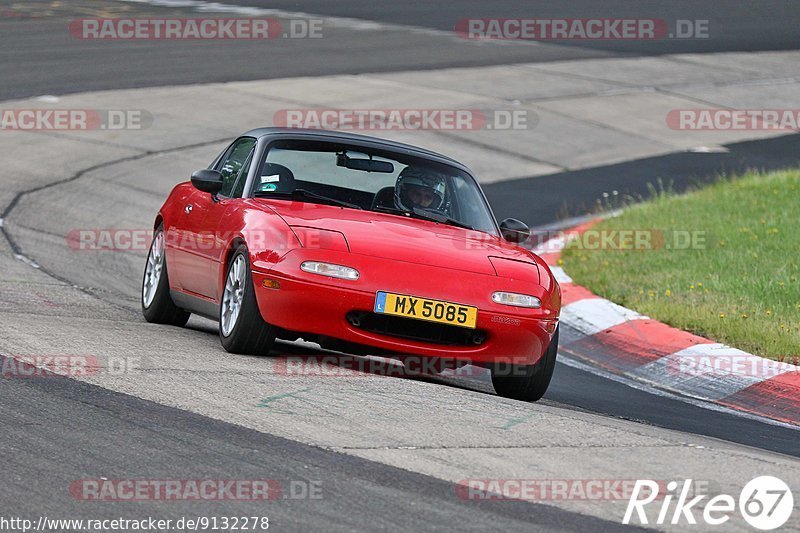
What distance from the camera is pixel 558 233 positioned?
14875 mm

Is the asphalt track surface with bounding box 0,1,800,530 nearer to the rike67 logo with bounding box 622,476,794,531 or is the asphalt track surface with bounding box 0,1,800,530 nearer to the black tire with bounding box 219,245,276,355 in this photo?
the rike67 logo with bounding box 622,476,794,531

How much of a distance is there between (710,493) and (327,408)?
1.82 m

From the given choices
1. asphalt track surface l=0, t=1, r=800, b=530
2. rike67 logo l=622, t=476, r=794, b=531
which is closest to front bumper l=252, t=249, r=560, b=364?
asphalt track surface l=0, t=1, r=800, b=530

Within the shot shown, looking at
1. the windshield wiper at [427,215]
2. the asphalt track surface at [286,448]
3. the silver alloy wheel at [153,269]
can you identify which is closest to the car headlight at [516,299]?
the asphalt track surface at [286,448]

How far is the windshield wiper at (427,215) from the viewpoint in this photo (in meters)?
8.55

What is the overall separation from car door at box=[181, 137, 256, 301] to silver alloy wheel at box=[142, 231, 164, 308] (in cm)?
46

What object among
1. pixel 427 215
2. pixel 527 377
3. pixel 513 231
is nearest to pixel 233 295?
pixel 427 215

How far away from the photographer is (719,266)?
1185cm

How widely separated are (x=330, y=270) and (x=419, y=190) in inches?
60.3

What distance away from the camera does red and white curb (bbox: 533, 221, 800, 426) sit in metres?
8.55

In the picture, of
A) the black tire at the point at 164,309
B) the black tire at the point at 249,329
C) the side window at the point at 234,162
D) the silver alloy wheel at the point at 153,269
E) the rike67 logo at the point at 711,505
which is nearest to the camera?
the rike67 logo at the point at 711,505

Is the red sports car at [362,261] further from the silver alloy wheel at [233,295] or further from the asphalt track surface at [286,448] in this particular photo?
the asphalt track surface at [286,448]

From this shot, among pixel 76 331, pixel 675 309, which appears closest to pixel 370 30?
pixel 675 309

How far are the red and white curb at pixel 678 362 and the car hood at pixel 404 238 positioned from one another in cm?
158
